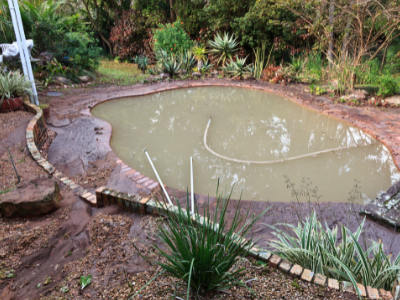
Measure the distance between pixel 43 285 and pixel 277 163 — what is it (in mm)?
3295

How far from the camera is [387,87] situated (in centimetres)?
659

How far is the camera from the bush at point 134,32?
1226 cm

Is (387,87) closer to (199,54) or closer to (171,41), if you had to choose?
(199,54)

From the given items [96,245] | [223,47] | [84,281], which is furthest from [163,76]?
[84,281]

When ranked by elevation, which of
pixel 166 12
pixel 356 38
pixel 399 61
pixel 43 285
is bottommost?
pixel 43 285

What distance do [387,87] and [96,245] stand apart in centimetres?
697

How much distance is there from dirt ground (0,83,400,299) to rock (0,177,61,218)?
0.24ft

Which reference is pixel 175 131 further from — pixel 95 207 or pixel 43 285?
pixel 43 285

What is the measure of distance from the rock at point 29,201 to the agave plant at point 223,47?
8049 mm

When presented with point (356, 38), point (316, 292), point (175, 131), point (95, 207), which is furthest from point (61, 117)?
point (356, 38)

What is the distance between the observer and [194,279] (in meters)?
1.61

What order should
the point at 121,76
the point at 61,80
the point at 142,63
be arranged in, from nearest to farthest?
1. the point at 61,80
2. the point at 121,76
3. the point at 142,63

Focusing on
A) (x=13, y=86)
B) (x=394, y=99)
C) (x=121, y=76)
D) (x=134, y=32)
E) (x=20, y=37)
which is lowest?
(x=394, y=99)

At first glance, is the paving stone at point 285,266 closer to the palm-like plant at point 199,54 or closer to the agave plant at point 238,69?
the agave plant at point 238,69
